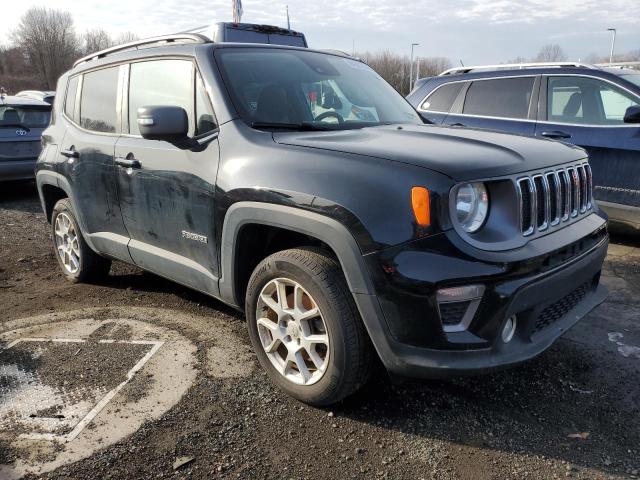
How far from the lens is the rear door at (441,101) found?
21.6 ft

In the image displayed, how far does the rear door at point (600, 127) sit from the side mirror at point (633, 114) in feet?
0.55

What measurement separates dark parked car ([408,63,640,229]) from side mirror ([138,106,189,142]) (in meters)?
3.33

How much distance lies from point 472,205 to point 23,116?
8886mm

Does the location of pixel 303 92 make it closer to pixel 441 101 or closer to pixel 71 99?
pixel 71 99

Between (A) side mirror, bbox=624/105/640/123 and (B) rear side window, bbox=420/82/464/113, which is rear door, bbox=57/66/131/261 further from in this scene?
(A) side mirror, bbox=624/105/640/123

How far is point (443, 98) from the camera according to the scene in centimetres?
668

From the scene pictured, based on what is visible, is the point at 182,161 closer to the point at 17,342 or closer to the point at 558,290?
the point at 17,342

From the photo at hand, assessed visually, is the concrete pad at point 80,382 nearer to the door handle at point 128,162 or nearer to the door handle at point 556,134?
the door handle at point 128,162

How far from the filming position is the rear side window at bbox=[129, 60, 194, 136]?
11.0 ft

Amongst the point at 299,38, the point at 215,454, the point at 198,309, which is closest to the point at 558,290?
the point at 215,454

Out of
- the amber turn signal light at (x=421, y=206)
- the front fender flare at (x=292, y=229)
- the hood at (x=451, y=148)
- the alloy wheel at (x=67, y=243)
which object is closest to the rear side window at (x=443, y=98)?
the hood at (x=451, y=148)

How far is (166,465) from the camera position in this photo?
2.43 metres

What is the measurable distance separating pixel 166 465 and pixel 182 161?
168cm

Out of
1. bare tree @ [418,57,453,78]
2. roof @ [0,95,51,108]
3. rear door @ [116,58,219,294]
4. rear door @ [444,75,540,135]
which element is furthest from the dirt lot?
bare tree @ [418,57,453,78]
